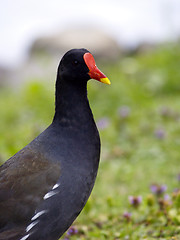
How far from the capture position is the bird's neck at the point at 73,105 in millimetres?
3271

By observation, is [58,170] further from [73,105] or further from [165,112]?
[165,112]

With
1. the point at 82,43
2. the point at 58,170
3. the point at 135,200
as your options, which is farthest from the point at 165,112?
the point at 82,43

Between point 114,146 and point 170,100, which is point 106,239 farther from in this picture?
point 170,100

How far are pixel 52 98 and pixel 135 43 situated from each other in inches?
302

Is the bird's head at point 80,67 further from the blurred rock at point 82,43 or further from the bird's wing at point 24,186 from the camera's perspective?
the blurred rock at point 82,43

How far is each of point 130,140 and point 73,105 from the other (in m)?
2.81

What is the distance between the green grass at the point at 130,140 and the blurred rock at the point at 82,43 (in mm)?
3499

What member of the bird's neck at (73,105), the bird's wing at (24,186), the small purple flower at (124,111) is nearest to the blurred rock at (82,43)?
the small purple flower at (124,111)

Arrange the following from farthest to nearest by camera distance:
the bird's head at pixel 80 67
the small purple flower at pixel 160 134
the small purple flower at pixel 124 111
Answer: the small purple flower at pixel 124 111
the small purple flower at pixel 160 134
the bird's head at pixel 80 67

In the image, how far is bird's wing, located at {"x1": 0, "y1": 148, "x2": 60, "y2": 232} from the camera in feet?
9.41

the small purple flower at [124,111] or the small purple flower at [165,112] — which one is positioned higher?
the small purple flower at [124,111]

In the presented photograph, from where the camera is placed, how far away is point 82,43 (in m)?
13.5

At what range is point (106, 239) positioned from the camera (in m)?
3.60

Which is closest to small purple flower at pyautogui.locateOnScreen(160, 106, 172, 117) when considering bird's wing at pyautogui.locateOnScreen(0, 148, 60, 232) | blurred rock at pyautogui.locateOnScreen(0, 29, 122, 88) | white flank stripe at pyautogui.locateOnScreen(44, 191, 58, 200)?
bird's wing at pyautogui.locateOnScreen(0, 148, 60, 232)
